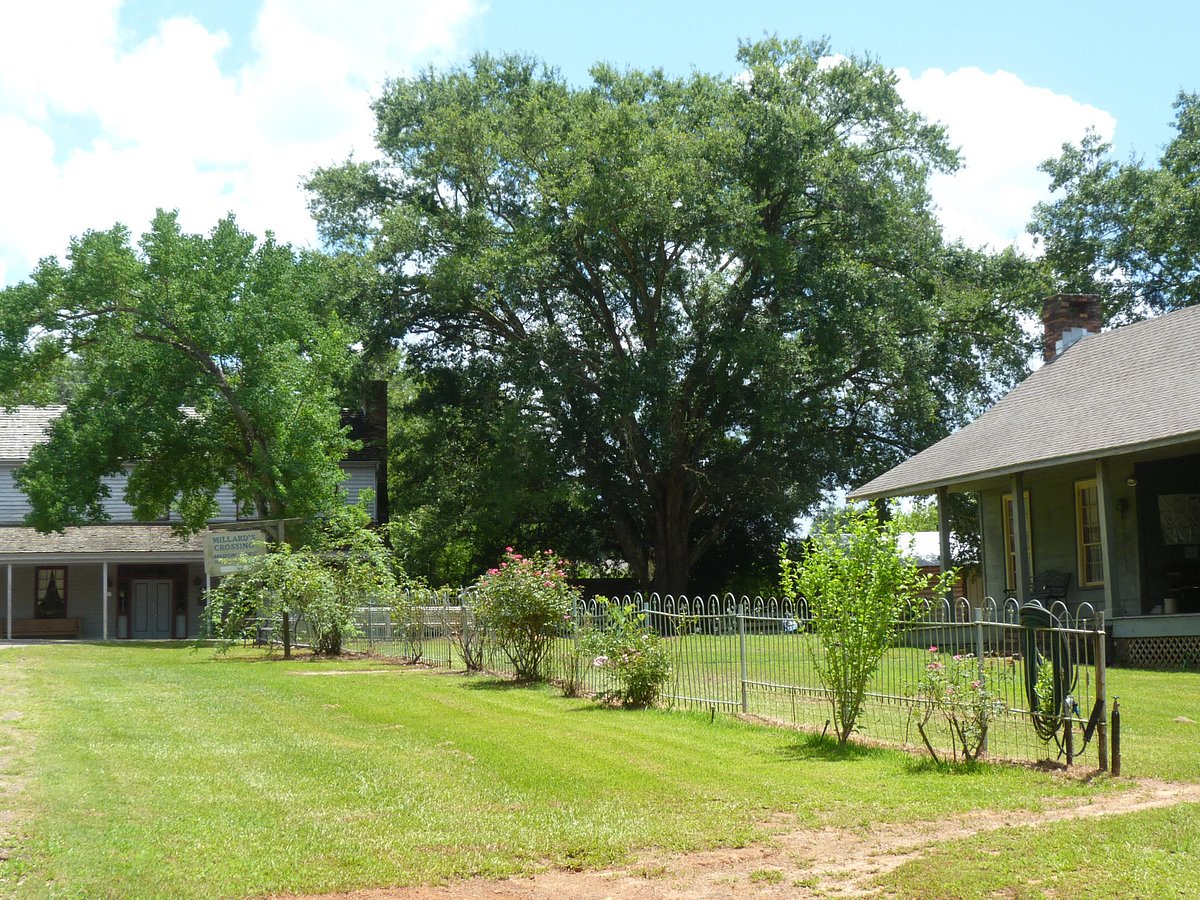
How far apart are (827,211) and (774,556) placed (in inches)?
468

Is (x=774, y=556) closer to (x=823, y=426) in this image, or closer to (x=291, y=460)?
(x=823, y=426)

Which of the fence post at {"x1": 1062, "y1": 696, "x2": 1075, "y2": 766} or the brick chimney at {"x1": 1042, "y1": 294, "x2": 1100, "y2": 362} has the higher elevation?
the brick chimney at {"x1": 1042, "y1": 294, "x2": 1100, "y2": 362}

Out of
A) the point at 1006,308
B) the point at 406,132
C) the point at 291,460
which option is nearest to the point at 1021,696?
the point at 291,460

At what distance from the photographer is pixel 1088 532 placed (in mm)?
22297

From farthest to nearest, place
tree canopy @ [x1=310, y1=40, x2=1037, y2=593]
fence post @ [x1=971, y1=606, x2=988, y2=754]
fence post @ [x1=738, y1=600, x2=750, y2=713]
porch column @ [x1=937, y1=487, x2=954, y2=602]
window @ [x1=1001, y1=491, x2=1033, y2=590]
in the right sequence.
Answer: tree canopy @ [x1=310, y1=40, x2=1037, y2=593], window @ [x1=1001, y1=491, x2=1033, y2=590], porch column @ [x1=937, y1=487, x2=954, y2=602], fence post @ [x1=738, y1=600, x2=750, y2=713], fence post @ [x1=971, y1=606, x2=988, y2=754]

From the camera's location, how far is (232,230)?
110 feet

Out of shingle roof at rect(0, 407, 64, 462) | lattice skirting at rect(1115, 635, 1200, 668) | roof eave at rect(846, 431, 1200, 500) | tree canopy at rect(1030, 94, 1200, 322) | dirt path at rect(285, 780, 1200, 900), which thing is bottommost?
dirt path at rect(285, 780, 1200, 900)

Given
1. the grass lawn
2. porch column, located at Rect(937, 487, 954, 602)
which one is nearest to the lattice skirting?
the grass lawn

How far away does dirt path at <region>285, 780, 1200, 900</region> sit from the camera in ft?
21.2

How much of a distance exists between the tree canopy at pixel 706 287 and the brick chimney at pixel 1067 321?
7.49 metres

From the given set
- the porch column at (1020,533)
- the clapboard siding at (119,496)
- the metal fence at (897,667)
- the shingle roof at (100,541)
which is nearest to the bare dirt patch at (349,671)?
the metal fence at (897,667)

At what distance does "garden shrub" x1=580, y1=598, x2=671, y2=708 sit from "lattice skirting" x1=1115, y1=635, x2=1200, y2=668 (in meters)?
8.89

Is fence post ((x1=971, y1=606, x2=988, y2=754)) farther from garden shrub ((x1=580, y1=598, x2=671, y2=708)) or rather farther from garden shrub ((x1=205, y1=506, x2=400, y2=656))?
garden shrub ((x1=205, y1=506, x2=400, y2=656))

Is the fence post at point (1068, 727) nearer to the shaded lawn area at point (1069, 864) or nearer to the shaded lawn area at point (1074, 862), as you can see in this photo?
the shaded lawn area at point (1074, 862)
